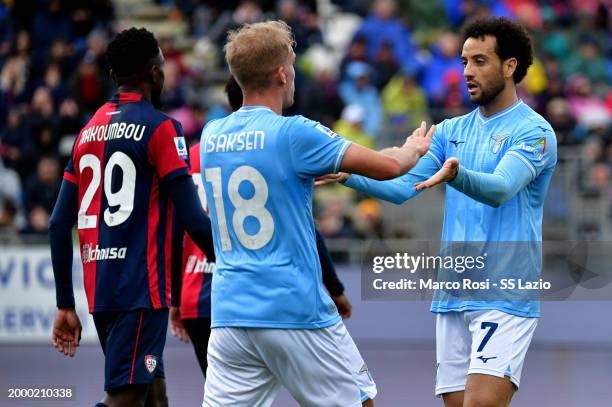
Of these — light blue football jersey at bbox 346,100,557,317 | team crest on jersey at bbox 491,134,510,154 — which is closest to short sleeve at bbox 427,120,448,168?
light blue football jersey at bbox 346,100,557,317

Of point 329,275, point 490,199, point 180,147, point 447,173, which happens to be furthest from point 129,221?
point 490,199

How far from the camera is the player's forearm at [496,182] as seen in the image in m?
5.86

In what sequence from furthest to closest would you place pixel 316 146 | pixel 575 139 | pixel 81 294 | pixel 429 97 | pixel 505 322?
pixel 429 97 → pixel 575 139 → pixel 81 294 → pixel 505 322 → pixel 316 146

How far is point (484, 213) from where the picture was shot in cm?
640

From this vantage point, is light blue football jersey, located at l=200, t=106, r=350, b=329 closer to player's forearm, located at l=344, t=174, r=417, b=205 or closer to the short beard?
player's forearm, located at l=344, t=174, r=417, b=205

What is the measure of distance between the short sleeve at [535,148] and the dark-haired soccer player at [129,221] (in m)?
1.62

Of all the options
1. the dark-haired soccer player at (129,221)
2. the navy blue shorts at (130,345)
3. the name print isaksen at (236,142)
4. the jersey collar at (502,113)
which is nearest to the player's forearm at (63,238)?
the dark-haired soccer player at (129,221)

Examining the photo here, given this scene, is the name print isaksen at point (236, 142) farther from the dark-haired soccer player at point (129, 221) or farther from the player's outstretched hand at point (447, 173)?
the player's outstretched hand at point (447, 173)

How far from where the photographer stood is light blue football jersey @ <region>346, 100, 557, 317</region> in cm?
633

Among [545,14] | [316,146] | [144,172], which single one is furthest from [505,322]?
[545,14]

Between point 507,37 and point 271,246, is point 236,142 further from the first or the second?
point 507,37

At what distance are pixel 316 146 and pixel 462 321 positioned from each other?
5.15 feet

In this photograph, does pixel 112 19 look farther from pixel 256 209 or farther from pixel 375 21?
pixel 256 209

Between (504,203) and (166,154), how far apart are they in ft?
5.74
